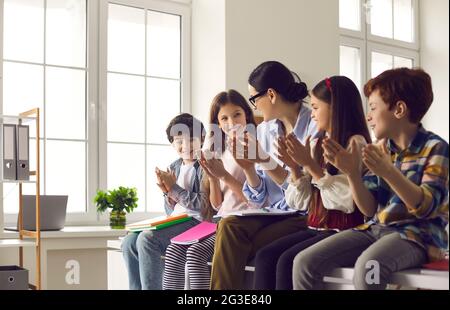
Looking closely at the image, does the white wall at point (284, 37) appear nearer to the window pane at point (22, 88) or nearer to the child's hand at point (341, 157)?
the child's hand at point (341, 157)

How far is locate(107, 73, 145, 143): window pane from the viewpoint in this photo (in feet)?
10.7

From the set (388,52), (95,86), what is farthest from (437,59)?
(95,86)

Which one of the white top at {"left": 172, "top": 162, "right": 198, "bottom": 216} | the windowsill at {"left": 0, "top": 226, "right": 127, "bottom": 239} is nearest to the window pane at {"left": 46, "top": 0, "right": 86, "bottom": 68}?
the windowsill at {"left": 0, "top": 226, "right": 127, "bottom": 239}

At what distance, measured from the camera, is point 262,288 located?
151 cm

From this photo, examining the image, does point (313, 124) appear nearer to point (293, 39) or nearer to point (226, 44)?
point (293, 39)

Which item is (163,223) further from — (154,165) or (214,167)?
(154,165)

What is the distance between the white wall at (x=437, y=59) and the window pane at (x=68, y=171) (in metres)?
2.19

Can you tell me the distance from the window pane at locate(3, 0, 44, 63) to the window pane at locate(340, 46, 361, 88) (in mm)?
1920

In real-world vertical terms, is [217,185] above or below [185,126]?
below

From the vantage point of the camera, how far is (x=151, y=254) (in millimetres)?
2080

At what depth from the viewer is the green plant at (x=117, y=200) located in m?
2.96

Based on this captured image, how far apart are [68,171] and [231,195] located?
4.81 ft

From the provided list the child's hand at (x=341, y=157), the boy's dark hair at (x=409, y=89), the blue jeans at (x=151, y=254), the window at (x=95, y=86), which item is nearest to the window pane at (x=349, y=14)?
the boy's dark hair at (x=409, y=89)

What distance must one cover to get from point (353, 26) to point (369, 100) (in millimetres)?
335
